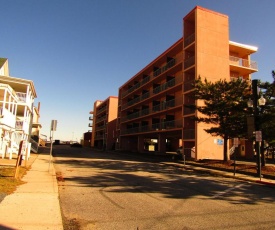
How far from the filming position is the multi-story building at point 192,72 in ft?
105

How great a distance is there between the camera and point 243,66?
38094 mm

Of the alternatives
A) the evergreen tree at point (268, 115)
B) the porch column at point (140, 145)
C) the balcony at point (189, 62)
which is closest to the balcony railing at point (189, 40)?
the balcony at point (189, 62)

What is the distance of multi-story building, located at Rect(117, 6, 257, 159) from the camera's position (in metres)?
32.1

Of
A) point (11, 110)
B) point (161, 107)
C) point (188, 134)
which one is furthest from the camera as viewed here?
point (161, 107)

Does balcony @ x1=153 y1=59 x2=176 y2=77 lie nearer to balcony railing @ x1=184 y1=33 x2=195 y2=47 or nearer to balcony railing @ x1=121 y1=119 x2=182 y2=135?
balcony railing @ x1=184 y1=33 x2=195 y2=47

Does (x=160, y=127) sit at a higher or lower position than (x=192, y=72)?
lower

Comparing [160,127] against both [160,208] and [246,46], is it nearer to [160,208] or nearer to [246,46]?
[246,46]

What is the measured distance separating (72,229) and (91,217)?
1011 mm

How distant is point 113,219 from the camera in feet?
22.0

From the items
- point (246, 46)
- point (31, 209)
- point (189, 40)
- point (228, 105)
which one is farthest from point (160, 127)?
point (31, 209)

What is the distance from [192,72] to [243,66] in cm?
818

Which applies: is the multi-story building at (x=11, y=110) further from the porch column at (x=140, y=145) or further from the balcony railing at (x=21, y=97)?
the porch column at (x=140, y=145)

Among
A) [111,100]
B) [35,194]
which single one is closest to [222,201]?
[35,194]

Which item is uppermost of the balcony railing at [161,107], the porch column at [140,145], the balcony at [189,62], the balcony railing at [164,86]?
the balcony at [189,62]
